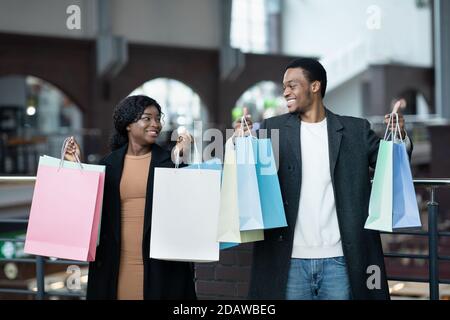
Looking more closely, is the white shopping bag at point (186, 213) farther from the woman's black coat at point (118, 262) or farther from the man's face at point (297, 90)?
the man's face at point (297, 90)

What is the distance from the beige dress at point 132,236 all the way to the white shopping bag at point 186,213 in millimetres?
162

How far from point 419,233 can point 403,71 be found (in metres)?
19.9

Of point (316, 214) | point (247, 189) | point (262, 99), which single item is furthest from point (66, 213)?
point (262, 99)

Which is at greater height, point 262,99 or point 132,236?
point 262,99

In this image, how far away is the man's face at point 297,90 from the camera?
2.66 metres

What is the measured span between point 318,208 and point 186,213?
470 mm

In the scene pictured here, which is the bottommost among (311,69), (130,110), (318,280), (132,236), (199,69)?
(318,280)

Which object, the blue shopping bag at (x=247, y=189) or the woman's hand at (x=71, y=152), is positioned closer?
the blue shopping bag at (x=247, y=189)

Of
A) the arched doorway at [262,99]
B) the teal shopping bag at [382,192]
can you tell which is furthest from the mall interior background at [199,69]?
the teal shopping bag at [382,192]

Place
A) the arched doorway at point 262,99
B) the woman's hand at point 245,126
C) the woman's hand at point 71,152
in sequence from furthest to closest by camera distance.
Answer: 1. the arched doorway at point 262,99
2. the woman's hand at point 71,152
3. the woman's hand at point 245,126

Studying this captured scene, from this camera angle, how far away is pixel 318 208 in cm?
260

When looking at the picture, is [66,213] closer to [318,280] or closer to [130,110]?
[130,110]

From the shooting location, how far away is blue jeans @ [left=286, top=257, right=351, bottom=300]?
2598 millimetres

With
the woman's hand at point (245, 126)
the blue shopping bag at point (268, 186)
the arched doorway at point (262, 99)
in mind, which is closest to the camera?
the blue shopping bag at point (268, 186)
